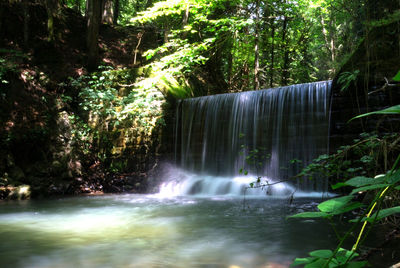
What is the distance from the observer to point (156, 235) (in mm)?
3938

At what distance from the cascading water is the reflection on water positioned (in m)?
1.78

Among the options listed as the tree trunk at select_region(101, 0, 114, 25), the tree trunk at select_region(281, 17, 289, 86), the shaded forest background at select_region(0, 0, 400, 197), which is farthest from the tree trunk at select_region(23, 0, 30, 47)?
the tree trunk at select_region(281, 17, 289, 86)

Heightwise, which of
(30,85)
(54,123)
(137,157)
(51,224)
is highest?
(30,85)

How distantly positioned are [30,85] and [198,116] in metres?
4.95

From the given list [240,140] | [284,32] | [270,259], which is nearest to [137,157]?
[240,140]

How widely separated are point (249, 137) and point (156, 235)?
5184 millimetres

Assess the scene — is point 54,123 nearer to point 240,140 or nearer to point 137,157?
point 137,157

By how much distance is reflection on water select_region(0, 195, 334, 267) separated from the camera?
302 centimetres

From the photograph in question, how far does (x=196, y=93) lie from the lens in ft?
36.9

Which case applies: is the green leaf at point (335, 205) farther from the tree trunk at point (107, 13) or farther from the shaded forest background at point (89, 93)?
the tree trunk at point (107, 13)

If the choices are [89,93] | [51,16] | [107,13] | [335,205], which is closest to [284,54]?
[107,13]

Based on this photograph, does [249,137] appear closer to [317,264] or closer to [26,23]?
[317,264]


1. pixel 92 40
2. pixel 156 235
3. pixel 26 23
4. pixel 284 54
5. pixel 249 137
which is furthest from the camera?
pixel 284 54

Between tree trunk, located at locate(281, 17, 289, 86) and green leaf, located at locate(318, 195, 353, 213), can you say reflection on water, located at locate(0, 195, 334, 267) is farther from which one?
tree trunk, located at locate(281, 17, 289, 86)
